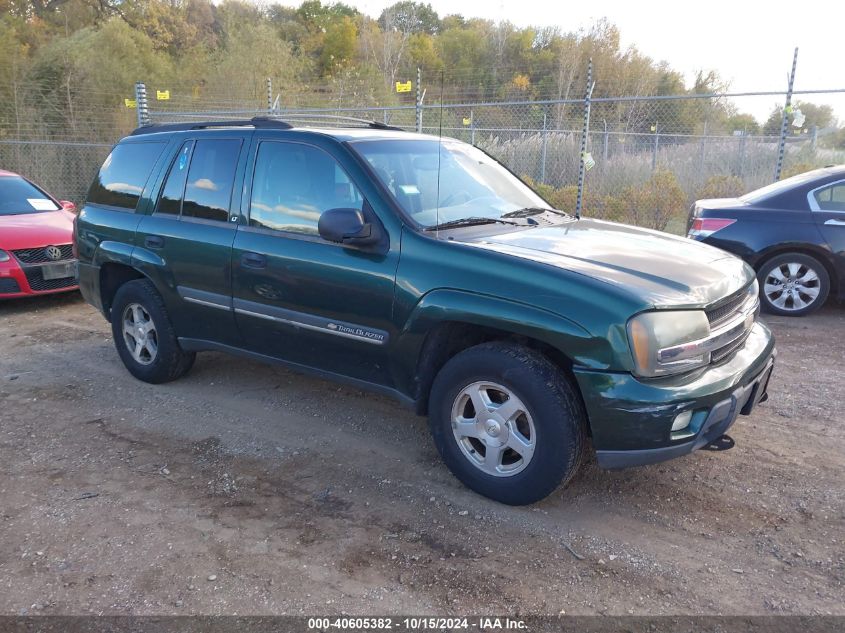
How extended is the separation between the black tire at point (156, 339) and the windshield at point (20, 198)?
3798mm

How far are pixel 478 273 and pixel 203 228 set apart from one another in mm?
2082

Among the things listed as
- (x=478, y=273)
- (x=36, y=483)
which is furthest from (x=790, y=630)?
(x=36, y=483)

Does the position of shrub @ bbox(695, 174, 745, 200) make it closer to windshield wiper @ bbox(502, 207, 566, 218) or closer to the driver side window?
windshield wiper @ bbox(502, 207, 566, 218)

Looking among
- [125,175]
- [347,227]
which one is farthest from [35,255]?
[347,227]

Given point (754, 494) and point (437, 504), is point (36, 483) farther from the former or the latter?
point (754, 494)

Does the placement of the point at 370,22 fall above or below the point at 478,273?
above

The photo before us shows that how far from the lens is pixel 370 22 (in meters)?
33.7

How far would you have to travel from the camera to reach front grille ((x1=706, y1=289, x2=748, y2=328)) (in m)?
3.22

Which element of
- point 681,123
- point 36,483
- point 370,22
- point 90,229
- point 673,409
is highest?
point 370,22

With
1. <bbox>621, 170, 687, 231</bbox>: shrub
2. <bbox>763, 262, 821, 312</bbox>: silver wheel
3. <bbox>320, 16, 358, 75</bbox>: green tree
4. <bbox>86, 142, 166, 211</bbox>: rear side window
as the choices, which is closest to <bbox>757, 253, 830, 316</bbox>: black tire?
<bbox>763, 262, 821, 312</bbox>: silver wheel

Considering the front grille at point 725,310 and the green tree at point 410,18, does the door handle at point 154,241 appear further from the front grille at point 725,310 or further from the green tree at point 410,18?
the green tree at point 410,18

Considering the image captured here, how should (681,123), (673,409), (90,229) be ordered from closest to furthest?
(673,409), (90,229), (681,123)

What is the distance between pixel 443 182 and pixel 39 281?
5.34 m

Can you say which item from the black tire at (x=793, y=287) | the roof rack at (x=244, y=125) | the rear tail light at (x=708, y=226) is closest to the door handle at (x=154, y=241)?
the roof rack at (x=244, y=125)
